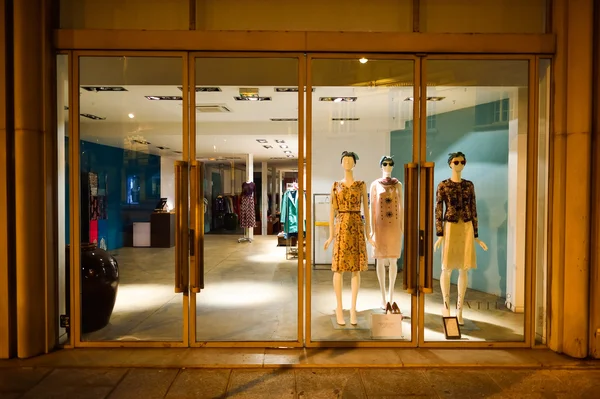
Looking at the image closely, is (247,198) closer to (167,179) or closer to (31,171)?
(167,179)

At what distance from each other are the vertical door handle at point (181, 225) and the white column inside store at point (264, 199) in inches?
76.5

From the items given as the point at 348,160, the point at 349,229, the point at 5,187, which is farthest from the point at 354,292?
the point at 5,187

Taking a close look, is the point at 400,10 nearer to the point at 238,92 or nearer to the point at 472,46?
the point at 472,46

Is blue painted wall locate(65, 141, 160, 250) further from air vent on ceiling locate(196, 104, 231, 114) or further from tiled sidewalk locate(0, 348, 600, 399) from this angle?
tiled sidewalk locate(0, 348, 600, 399)

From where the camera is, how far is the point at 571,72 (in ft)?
11.6

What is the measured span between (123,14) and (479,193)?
4266 millimetres

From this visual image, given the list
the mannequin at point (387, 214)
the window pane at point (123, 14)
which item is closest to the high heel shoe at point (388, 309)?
the mannequin at point (387, 214)

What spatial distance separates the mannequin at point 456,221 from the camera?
4148mm

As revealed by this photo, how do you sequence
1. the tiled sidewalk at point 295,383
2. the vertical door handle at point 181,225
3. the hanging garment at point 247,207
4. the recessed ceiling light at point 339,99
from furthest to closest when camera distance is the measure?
the hanging garment at point 247,207
the recessed ceiling light at point 339,99
the vertical door handle at point 181,225
the tiled sidewalk at point 295,383

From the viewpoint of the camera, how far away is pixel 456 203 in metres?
4.14

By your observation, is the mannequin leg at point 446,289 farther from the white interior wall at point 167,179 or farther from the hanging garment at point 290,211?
the white interior wall at point 167,179

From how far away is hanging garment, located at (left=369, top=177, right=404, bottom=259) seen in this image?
4336mm

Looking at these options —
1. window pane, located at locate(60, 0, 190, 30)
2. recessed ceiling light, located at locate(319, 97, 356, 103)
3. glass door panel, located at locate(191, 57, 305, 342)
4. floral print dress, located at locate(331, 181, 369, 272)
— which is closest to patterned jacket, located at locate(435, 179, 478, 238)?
floral print dress, located at locate(331, 181, 369, 272)

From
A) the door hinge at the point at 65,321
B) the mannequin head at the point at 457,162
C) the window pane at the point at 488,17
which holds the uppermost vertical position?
the window pane at the point at 488,17
